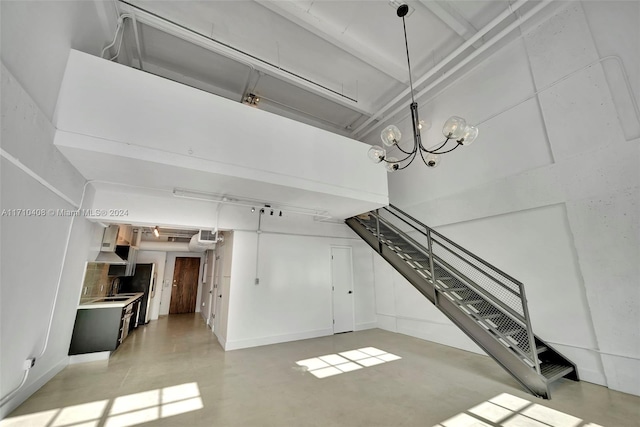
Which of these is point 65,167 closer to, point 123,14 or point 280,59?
point 123,14

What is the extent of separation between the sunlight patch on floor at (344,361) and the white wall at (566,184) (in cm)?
171

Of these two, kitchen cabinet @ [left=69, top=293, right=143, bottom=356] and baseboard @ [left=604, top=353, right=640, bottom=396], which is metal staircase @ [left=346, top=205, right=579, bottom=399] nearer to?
baseboard @ [left=604, top=353, right=640, bottom=396]

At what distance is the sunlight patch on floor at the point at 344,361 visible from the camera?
3.99 metres

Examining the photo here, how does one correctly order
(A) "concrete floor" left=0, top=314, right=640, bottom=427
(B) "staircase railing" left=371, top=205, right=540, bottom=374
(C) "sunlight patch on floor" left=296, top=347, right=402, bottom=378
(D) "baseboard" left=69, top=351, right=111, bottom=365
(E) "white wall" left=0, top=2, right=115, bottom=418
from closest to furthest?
(E) "white wall" left=0, top=2, right=115, bottom=418, (A) "concrete floor" left=0, top=314, right=640, bottom=427, (B) "staircase railing" left=371, top=205, right=540, bottom=374, (C) "sunlight patch on floor" left=296, top=347, right=402, bottom=378, (D) "baseboard" left=69, top=351, right=111, bottom=365

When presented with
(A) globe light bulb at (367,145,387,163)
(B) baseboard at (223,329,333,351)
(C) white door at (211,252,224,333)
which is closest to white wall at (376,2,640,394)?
(B) baseboard at (223,329,333,351)

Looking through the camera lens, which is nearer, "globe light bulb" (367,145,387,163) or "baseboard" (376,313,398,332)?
"globe light bulb" (367,145,387,163)

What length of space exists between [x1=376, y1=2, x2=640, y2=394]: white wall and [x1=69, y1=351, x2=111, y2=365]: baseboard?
6685 mm

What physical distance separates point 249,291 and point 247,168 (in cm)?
309

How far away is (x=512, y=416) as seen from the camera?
8.80 feet

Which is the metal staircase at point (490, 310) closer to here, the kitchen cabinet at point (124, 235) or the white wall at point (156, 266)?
the kitchen cabinet at point (124, 235)

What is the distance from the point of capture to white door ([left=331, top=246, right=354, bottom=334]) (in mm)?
6637

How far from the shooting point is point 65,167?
312 centimetres

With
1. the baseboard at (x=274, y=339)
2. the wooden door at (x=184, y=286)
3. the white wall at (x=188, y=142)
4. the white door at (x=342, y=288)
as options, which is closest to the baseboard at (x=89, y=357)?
the baseboard at (x=274, y=339)

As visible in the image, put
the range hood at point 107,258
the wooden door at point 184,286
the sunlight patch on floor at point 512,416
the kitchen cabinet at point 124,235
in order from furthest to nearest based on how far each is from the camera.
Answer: the wooden door at point 184,286 → the kitchen cabinet at point 124,235 → the range hood at point 107,258 → the sunlight patch on floor at point 512,416
